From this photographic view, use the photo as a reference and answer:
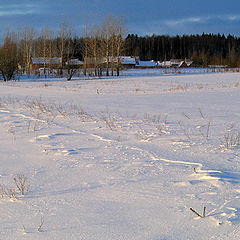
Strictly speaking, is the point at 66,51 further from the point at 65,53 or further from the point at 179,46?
the point at 179,46

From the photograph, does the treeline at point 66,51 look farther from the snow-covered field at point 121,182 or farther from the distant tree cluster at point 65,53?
the snow-covered field at point 121,182

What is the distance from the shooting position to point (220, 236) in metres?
2.12

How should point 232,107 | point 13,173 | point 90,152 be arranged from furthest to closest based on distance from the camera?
1. point 232,107
2. point 90,152
3. point 13,173

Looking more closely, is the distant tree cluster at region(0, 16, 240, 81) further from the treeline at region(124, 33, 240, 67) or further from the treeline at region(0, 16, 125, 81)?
the treeline at region(124, 33, 240, 67)

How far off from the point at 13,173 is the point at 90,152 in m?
1.20

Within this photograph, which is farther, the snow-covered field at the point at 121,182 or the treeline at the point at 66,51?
the treeline at the point at 66,51

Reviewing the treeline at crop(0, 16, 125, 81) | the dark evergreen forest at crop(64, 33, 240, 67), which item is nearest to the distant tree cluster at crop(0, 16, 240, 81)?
the treeline at crop(0, 16, 125, 81)

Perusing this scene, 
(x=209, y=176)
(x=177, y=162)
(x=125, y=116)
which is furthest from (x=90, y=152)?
(x=125, y=116)

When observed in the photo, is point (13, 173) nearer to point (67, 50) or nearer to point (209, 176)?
point (209, 176)

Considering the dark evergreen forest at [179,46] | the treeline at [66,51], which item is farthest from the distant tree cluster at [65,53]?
the dark evergreen forest at [179,46]

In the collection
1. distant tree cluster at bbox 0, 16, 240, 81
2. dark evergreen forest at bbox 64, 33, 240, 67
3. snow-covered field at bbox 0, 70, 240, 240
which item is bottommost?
snow-covered field at bbox 0, 70, 240, 240

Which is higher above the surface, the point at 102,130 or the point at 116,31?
the point at 116,31

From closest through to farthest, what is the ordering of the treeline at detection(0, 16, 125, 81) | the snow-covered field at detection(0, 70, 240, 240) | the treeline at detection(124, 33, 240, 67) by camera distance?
the snow-covered field at detection(0, 70, 240, 240), the treeline at detection(0, 16, 125, 81), the treeline at detection(124, 33, 240, 67)

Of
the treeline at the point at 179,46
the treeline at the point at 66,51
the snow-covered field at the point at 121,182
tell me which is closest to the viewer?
the snow-covered field at the point at 121,182
